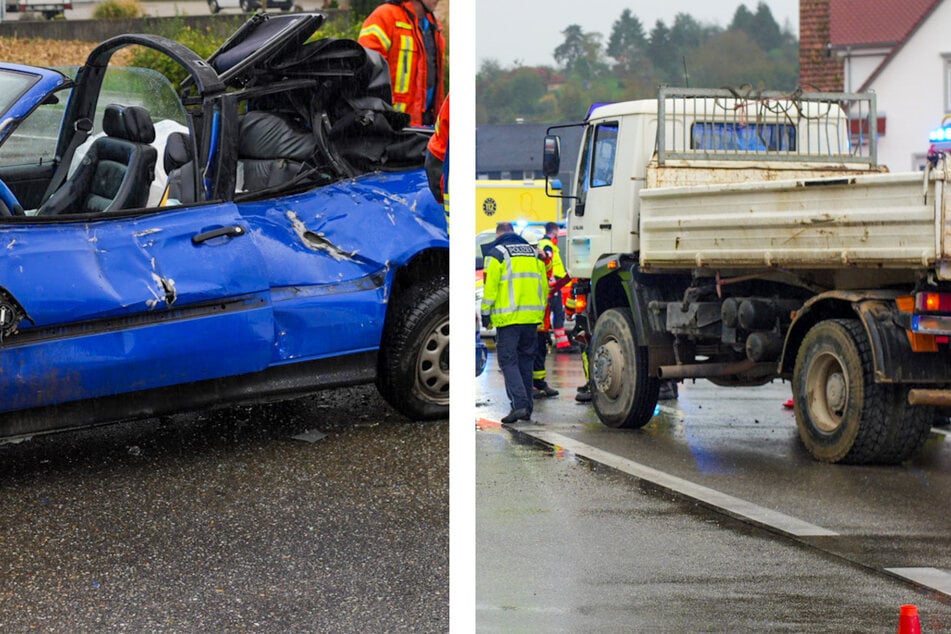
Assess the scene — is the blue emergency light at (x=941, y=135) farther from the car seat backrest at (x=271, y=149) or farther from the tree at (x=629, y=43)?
the car seat backrest at (x=271, y=149)

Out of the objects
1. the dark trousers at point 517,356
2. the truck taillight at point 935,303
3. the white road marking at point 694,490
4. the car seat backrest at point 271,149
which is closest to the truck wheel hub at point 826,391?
the truck taillight at point 935,303

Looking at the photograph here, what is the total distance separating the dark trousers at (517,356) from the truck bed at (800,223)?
0.82m

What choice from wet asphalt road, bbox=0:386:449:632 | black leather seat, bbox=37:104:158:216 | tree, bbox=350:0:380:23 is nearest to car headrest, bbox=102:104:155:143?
A: black leather seat, bbox=37:104:158:216

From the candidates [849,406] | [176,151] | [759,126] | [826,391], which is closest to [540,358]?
[759,126]

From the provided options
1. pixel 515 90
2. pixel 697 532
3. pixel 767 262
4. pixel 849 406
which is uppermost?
pixel 515 90

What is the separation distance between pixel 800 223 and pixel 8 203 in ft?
14.0

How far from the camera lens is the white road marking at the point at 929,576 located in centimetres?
479

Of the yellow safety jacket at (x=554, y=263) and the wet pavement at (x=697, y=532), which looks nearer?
the wet pavement at (x=697, y=532)

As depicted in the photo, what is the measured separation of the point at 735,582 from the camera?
4.88 m

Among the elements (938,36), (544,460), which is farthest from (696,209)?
(938,36)

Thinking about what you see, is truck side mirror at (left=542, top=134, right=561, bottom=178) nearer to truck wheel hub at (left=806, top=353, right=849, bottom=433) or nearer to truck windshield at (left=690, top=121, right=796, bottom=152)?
truck windshield at (left=690, top=121, right=796, bottom=152)

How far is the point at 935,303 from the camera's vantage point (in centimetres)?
659

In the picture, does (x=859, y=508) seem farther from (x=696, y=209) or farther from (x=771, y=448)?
(x=696, y=209)

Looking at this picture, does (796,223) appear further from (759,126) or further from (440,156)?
(440,156)
